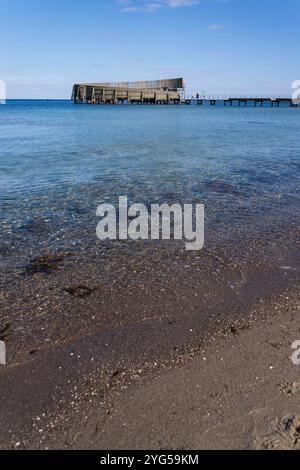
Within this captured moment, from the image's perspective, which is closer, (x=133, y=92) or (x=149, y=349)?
(x=149, y=349)

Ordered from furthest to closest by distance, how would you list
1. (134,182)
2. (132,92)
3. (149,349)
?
(132,92), (134,182), (149,349)

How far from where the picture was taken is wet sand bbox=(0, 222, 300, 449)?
3617 millimetres

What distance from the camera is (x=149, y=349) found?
4891 mm

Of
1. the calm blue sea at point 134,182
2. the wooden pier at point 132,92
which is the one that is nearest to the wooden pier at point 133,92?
the wooden pier at point 132,92

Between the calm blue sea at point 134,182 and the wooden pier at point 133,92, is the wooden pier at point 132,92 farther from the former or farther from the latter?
the calm blue sea at point 134,182

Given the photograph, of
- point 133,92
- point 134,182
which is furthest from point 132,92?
point 134,182

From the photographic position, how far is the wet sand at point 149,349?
142 inches

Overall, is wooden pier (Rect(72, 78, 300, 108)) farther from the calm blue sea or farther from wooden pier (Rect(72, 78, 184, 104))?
the calm blue sea

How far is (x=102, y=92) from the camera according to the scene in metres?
102

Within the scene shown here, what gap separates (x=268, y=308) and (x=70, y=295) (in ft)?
9.97

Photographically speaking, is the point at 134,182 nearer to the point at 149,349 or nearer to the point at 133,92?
the point at 149,349

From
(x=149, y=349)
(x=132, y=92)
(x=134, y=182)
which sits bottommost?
(x=149, y=349)

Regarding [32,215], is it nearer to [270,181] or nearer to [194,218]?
[194,218]
